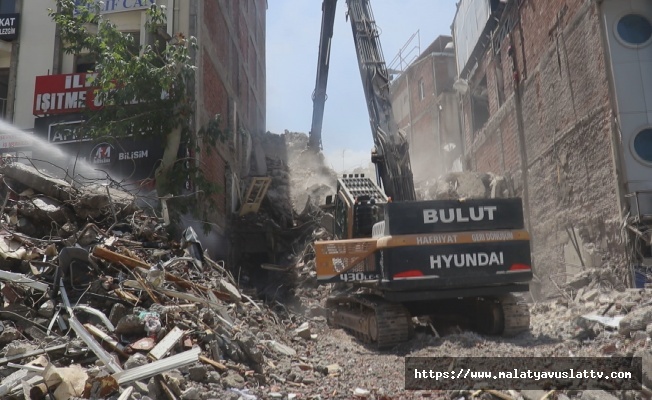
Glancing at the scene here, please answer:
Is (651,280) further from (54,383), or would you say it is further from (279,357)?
(54,383)

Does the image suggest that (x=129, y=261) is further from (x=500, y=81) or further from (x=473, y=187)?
(x=500, y=81)

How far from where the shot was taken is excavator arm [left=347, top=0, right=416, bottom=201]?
1153 centimetres

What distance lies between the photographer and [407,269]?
310 inches

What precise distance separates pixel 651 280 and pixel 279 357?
6880 mm

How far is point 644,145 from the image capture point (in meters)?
10.0

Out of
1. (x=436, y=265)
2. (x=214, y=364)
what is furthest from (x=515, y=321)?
(x=214, y=364)

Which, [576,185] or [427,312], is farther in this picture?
[576,185]

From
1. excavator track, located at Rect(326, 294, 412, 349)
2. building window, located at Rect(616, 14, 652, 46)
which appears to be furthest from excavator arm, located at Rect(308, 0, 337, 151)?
excavator track, located at Rect(326, 294, 412, 349)

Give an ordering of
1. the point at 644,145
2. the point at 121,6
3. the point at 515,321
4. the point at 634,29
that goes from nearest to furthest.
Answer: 1. the point at 515,321
2. the point at 644,145
3. the point at 634,29
4. the point at 121,6

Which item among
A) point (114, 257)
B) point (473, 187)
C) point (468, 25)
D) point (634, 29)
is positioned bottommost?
point (114, 257)

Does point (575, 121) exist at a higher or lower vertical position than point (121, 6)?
lower

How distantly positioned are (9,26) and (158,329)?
45.8ft

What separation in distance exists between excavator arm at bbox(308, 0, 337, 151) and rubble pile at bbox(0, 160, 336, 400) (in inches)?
486

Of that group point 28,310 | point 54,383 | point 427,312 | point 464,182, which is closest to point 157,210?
point 28,310
